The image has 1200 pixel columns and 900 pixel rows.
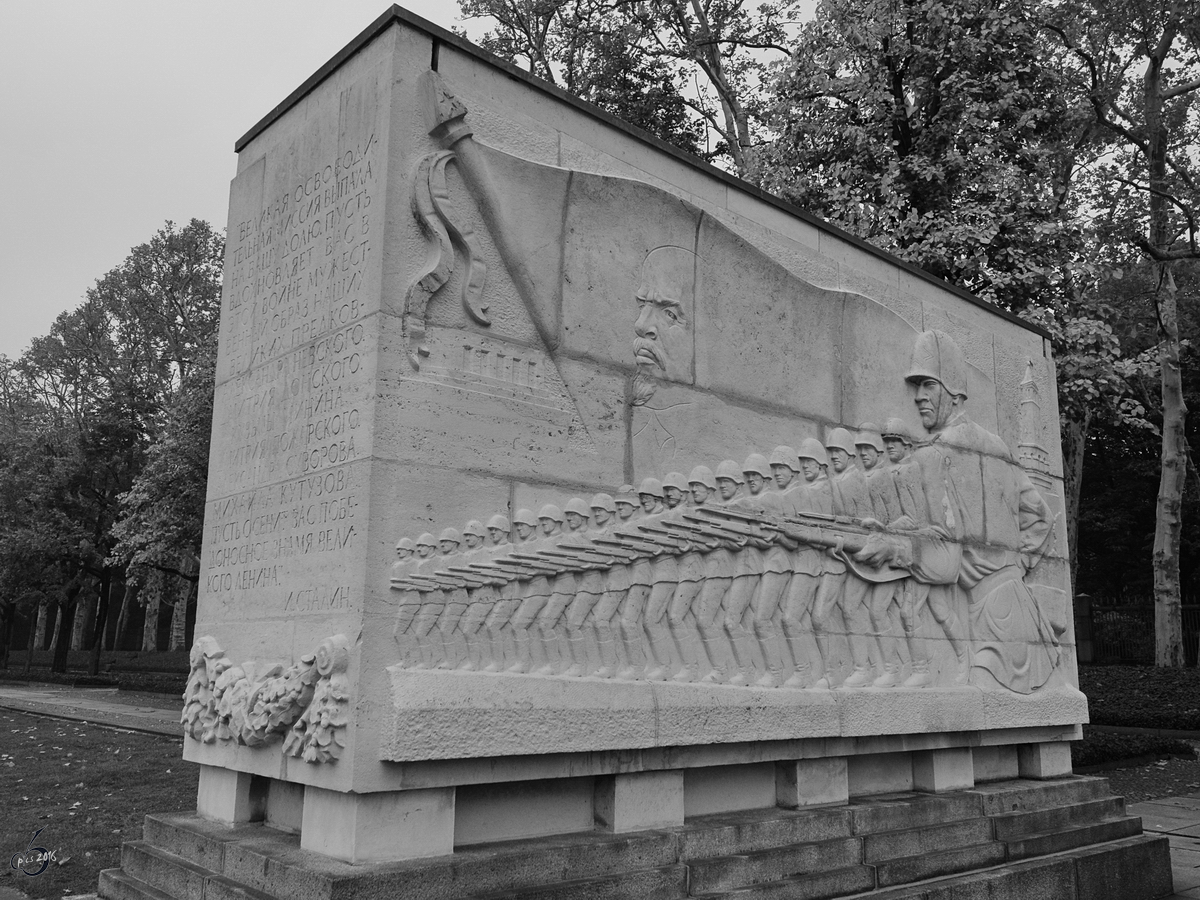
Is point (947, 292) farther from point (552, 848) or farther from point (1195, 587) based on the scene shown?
point (1195, 587)

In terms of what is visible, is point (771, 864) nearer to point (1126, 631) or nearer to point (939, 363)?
point (939, 363)

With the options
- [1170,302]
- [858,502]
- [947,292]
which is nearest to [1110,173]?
[1170,302]

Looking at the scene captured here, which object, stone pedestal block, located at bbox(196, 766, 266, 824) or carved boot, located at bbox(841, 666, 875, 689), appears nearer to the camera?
stone pedestal block, located at bbox(196, 766, 266, 824)

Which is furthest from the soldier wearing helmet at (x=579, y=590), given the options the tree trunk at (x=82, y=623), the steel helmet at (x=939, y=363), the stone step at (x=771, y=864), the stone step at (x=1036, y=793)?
the tree trunk at (x=82, y=623)

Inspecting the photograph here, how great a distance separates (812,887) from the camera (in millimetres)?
5680

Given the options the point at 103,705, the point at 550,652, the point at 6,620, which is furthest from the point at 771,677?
the point at 6,620

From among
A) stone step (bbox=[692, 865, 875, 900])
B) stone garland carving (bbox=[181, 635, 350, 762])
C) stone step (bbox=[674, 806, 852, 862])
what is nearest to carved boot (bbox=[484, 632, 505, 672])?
stone garland carving (bbox=[181, 635, 350, 762])

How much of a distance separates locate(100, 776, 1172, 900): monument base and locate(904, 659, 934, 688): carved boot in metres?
0.75

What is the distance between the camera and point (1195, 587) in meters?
35.0

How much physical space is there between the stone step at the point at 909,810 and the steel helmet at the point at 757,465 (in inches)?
84.9

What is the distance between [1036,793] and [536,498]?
495cm

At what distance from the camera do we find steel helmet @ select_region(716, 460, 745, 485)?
20.2 feet

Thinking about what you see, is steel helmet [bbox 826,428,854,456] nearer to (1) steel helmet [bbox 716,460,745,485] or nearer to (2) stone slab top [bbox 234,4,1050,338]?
(1) steel helmet [bbox 716,460,745,485]

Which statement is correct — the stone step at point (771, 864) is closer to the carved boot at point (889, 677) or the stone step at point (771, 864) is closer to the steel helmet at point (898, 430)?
the carved boot at point (889, 677)
